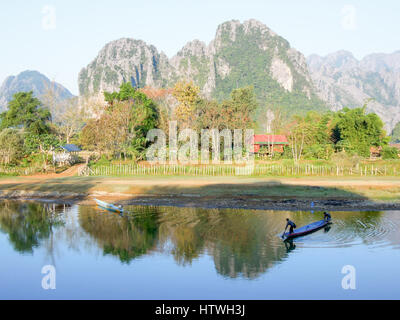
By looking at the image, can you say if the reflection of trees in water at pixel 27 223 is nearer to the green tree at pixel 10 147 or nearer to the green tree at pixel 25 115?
the green tree at pixel 10 147

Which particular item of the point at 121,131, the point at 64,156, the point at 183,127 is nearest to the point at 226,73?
the point at 183,127

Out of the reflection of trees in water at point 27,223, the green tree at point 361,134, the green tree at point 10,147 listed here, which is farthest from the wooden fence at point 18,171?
the green tree at point 361,134

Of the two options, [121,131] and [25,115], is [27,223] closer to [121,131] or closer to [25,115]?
[121,131]

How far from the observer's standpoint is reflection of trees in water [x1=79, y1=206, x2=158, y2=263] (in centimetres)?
2018

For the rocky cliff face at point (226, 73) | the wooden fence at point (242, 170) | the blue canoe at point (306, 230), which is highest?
the rocky cliff face at point (226, 73)

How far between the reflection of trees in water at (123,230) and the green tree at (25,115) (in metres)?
38.0

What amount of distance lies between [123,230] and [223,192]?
11.9 meters

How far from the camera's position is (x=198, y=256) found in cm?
1859

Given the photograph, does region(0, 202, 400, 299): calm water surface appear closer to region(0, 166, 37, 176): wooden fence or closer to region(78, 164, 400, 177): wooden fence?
region(78, 164, 400, 177): wooden fence

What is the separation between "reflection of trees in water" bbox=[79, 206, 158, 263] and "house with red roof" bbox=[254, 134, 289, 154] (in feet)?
116

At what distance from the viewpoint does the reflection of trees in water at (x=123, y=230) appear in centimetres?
2018

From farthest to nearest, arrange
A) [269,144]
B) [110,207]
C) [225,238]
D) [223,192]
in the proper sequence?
[269,144], [223,192], [110,207], [225,238]

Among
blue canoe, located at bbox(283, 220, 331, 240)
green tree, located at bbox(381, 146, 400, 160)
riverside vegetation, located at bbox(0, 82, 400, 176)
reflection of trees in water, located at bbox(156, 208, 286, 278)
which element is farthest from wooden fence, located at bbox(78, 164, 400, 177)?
blue canoe, located at bbox(283, 220, 331, 240)
